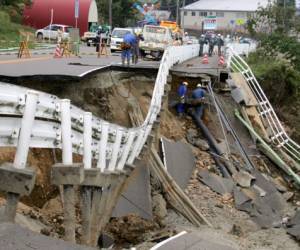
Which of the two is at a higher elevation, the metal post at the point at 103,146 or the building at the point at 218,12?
the building at the point at 218,12

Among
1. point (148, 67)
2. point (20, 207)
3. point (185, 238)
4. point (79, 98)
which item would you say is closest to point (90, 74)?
point (79, 98)

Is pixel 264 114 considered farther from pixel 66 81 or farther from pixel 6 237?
pixel 6 237

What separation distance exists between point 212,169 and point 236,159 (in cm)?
216

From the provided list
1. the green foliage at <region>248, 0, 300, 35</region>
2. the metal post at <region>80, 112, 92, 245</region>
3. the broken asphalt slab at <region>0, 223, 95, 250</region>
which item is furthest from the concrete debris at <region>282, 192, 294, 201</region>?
the green foliage at <region>248, 0, 300, 35</region>

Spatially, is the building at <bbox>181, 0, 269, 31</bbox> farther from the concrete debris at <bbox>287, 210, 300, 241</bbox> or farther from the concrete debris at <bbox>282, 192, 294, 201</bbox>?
the concrete debris at <bbox>287, 210, 300, 241</bbox>

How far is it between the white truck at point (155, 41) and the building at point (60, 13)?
115ft

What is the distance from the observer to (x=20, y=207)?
10180 millimetres

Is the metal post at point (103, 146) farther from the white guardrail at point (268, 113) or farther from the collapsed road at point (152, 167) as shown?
the white guardrail at point (268, 113)

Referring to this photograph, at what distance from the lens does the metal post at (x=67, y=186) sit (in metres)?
7.27

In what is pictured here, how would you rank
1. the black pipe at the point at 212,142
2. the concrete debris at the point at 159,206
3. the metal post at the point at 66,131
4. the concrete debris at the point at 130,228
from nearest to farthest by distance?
the metal post at the point at 66,131
the concrete debris at the point at 130,228
the concrete debris at the point at 159,206
the black pipe at the point at 212,142

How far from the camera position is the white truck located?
33.9 m

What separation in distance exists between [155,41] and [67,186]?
91.9 ft

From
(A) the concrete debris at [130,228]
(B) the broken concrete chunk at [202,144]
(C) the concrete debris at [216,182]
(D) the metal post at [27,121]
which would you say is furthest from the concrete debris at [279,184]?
(D) the metal post at [27,121]

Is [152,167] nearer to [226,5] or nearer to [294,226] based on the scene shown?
[294,226]
